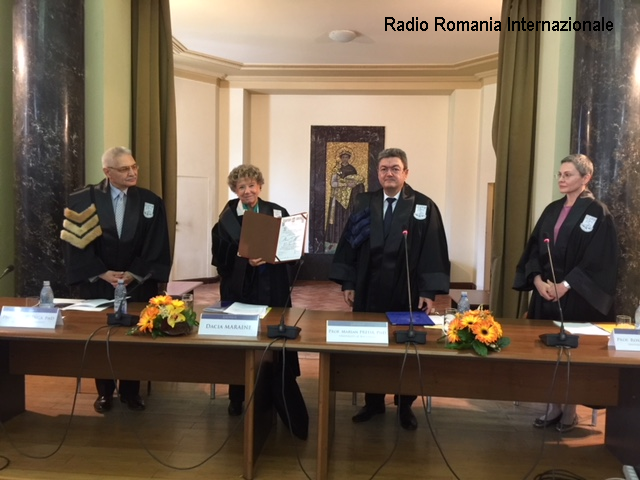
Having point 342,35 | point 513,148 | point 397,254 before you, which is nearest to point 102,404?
point 397,254

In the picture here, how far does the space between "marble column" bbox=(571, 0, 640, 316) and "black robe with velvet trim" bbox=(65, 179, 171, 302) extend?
96.3 inches

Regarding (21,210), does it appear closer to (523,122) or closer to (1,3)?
(1,3)

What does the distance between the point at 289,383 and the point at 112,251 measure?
120cm

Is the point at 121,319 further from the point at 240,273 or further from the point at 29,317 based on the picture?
the point at 240,273

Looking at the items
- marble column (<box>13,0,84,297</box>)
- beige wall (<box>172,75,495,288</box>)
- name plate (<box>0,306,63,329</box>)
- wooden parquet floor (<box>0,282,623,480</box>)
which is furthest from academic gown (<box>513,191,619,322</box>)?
beige wall (<box>172,75,495,288</box>)

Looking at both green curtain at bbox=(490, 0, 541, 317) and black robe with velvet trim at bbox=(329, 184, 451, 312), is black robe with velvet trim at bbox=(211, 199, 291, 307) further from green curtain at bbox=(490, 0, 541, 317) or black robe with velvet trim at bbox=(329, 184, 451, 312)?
green curtain at bbox=(490, 0, 541, 317)

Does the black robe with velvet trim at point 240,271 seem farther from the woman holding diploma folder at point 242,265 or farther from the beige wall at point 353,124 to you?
the beige wall at point 353,124

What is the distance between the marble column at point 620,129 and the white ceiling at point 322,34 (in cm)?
245

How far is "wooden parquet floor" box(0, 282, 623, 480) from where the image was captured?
2.14m

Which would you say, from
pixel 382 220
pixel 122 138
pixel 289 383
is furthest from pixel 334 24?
pixel 289 383

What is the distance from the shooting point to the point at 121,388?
2.84m

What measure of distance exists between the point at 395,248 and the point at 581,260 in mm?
895

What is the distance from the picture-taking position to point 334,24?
558 cm

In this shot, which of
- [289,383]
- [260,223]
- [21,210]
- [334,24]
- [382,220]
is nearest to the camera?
[260,223]
